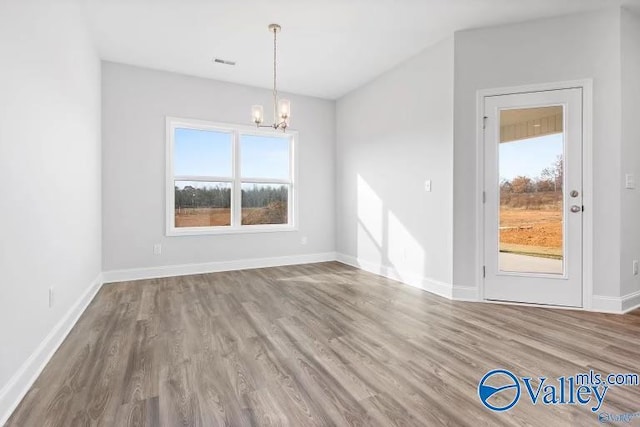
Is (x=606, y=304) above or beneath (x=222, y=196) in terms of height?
beneath

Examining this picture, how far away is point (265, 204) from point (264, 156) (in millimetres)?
801

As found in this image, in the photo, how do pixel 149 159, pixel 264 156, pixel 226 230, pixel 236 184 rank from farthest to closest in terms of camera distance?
1. pixel 264 156
2. pixel 236 184
3. pixel 226 230
4. pixel 149 159

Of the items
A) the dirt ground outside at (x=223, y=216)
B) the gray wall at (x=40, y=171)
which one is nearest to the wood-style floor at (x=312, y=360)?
the gray wall at (x=40, y=171)

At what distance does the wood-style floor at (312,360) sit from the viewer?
157 centimetres

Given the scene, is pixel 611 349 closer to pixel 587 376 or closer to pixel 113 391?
pixel 587 376

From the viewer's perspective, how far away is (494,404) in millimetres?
1634

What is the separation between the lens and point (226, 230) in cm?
488

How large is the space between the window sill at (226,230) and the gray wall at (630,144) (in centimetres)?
413

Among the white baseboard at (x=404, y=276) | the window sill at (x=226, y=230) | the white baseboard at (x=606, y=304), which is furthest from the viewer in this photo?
the window sill at (x=226, y=230)

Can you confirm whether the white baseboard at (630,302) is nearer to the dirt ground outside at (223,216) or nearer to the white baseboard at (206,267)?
the white baseboard at (206,267)

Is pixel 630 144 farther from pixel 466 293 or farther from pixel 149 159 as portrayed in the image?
pixel 149 159

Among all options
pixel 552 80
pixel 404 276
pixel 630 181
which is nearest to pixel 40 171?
pixel 404 276

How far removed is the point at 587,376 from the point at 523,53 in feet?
9.65

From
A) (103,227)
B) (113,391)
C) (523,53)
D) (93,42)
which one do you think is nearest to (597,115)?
(523,53)
